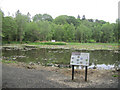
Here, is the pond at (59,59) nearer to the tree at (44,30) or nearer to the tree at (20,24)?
the tree at (20,24)

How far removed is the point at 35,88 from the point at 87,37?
53.0 m

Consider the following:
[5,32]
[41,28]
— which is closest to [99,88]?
[5,32]

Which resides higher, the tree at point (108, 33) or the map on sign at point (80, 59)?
the tree at point (108, 33)

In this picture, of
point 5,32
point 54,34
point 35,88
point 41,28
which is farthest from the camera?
point 54,34

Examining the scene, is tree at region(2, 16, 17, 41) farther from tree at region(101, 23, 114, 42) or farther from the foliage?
tree at region(101, 23, 114, 42)

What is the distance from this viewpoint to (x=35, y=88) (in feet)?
21.6

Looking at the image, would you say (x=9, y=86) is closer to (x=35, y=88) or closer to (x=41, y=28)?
(x=35, y=88)

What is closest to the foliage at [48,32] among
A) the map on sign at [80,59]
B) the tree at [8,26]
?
the tree at [8,26]

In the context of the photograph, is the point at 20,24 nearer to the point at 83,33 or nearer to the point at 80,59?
the point at 83,33

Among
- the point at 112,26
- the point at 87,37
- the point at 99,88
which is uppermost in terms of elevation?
the point at 112,26

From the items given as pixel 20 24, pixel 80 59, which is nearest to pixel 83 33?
pixel 20 24

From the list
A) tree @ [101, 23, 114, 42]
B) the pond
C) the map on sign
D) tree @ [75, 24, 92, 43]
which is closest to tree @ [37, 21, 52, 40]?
tree @ [75, 24, 92, 43]

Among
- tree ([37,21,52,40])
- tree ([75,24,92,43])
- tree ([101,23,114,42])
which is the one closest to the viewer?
tree ([37,21,52,40])

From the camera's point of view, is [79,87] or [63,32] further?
[63,32]
